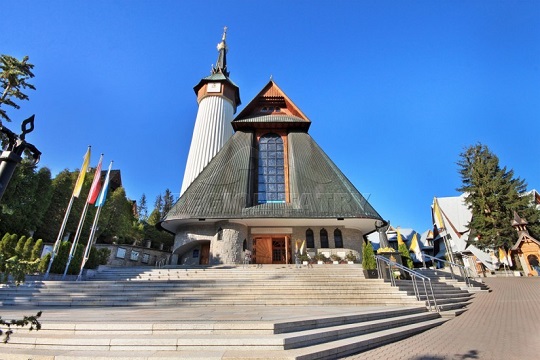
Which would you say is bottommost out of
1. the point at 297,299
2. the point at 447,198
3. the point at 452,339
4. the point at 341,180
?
the point at 452,339

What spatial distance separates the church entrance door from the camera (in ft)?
55.0

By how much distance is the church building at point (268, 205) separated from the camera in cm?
1605

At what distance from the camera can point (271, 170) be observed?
20219mm

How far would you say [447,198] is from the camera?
36.8 metres

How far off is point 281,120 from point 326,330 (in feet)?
61.7

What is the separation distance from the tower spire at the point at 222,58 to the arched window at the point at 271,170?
14383mm

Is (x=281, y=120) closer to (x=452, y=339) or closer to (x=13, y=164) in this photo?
(x=452, y=339)

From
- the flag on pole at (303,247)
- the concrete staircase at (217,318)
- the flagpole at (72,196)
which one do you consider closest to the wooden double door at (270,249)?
the flag on pole at (303,247)

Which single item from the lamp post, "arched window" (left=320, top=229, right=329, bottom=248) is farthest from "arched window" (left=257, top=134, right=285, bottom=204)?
the lamp post

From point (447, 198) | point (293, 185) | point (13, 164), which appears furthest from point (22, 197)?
point (447, 198)

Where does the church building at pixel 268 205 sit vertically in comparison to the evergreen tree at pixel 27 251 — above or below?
above

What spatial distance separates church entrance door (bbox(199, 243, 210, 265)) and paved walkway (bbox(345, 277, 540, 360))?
13271 millimetres

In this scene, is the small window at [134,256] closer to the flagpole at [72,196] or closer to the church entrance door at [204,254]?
the church entrance door at [204,254]

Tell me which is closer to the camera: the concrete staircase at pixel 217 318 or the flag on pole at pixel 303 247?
the concrete staircase at pixel 217 318
